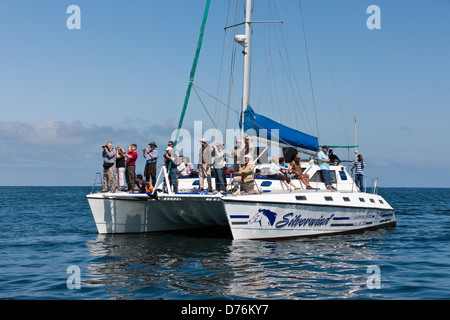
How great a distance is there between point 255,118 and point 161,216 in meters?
4.89

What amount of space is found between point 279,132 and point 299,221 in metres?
4.02

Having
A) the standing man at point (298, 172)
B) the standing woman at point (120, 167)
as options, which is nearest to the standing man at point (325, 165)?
the standing man at point (298, 172)

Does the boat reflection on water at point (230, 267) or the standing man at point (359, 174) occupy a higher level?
the standing man at point (359, 174)

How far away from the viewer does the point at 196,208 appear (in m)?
14.7

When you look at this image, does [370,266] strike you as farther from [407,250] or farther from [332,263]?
[407,250]

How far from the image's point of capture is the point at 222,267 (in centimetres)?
1073

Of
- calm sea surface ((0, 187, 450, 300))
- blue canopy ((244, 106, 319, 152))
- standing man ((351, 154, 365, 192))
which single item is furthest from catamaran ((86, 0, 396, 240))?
standing man ((351, 154, 365, 192))

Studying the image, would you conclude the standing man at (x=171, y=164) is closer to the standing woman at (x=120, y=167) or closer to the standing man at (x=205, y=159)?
the standing man at (x=205, y=159)

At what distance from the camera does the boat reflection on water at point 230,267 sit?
28.2ft

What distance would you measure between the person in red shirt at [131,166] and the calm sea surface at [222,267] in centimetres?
183

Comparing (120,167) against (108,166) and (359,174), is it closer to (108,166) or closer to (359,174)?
(108,166)

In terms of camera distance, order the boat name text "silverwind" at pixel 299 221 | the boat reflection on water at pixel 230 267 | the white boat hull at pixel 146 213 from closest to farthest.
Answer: the boat reflection on water at pixel 230 267 < the boat name text "silverwind" at pixel 299 221 < the white boat hull at pixel 146 213

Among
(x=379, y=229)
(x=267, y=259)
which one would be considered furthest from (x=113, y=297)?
(x=379, y=229)

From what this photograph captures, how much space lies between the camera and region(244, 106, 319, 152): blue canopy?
16.4 metres
